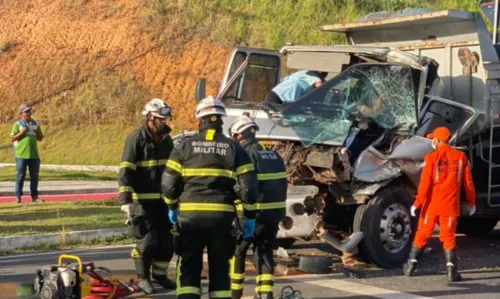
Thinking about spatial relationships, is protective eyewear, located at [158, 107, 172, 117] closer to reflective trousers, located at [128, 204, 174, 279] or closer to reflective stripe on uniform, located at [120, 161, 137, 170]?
reflective stripe on uniform, located at [120, 161, 137, 170]

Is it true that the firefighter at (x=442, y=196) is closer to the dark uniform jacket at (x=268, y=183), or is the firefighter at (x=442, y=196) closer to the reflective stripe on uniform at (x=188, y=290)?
the dark uniform jacket at (x=268, y=183)

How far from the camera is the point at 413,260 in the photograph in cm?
913

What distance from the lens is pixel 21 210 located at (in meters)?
14.1

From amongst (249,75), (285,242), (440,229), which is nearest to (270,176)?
(440,229)

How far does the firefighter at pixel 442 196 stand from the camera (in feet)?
29.6

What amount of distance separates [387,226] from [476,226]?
128 inches

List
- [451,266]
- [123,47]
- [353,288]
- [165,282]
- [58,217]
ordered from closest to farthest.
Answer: [165,282], [353,288], [451,266], [58,217], [123,47]

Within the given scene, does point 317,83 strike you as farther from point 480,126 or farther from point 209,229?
point 209,229

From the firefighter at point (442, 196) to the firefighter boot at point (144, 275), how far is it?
2.81 metres

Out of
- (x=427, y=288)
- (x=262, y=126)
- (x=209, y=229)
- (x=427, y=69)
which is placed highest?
(x=427, y=69)

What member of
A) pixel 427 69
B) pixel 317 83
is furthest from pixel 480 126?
pixel 317 83

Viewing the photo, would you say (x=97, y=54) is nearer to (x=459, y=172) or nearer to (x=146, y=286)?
(x=459, y=172)

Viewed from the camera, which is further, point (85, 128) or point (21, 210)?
point (85, 128)

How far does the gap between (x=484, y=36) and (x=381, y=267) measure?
3128mm
